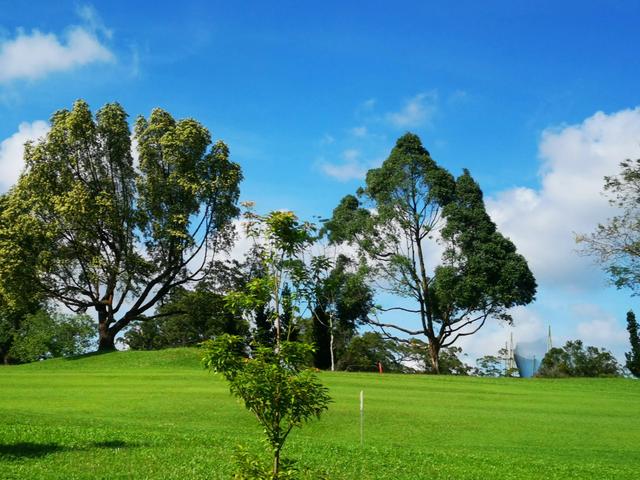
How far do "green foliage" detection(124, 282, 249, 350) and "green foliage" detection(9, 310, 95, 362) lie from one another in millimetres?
5356

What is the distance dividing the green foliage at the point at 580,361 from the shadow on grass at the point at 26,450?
4247 centimetres

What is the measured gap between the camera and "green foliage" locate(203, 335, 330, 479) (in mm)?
7055

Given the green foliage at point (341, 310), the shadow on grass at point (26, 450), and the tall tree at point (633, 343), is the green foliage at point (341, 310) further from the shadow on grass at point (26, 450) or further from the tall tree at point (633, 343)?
the shadow on grass at point (26, 450)

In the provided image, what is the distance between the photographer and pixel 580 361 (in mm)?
50938

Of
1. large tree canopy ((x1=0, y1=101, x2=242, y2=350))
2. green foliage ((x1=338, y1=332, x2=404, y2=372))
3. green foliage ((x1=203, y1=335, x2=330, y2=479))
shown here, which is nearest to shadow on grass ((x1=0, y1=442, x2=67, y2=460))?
green foliage ((x1=203, y1=335, x2=330, y2=479))

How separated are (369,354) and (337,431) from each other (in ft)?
134

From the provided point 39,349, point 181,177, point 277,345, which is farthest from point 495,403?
point 39,349

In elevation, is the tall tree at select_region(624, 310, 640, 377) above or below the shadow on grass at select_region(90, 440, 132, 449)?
above

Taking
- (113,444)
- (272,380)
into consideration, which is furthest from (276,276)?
(113,444)

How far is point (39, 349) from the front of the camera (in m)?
48.0

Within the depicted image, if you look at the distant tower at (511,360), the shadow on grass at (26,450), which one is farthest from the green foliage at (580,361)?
the shadow on grass at (26,450)

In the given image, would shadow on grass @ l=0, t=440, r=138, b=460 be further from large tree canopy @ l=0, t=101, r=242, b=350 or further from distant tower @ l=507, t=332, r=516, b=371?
distant tower @ l=507, t=332, r=516, b=371

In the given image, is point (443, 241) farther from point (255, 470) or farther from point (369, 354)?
point (255, 470)

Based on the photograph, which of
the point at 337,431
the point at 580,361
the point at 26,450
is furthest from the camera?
the point at 580,361
